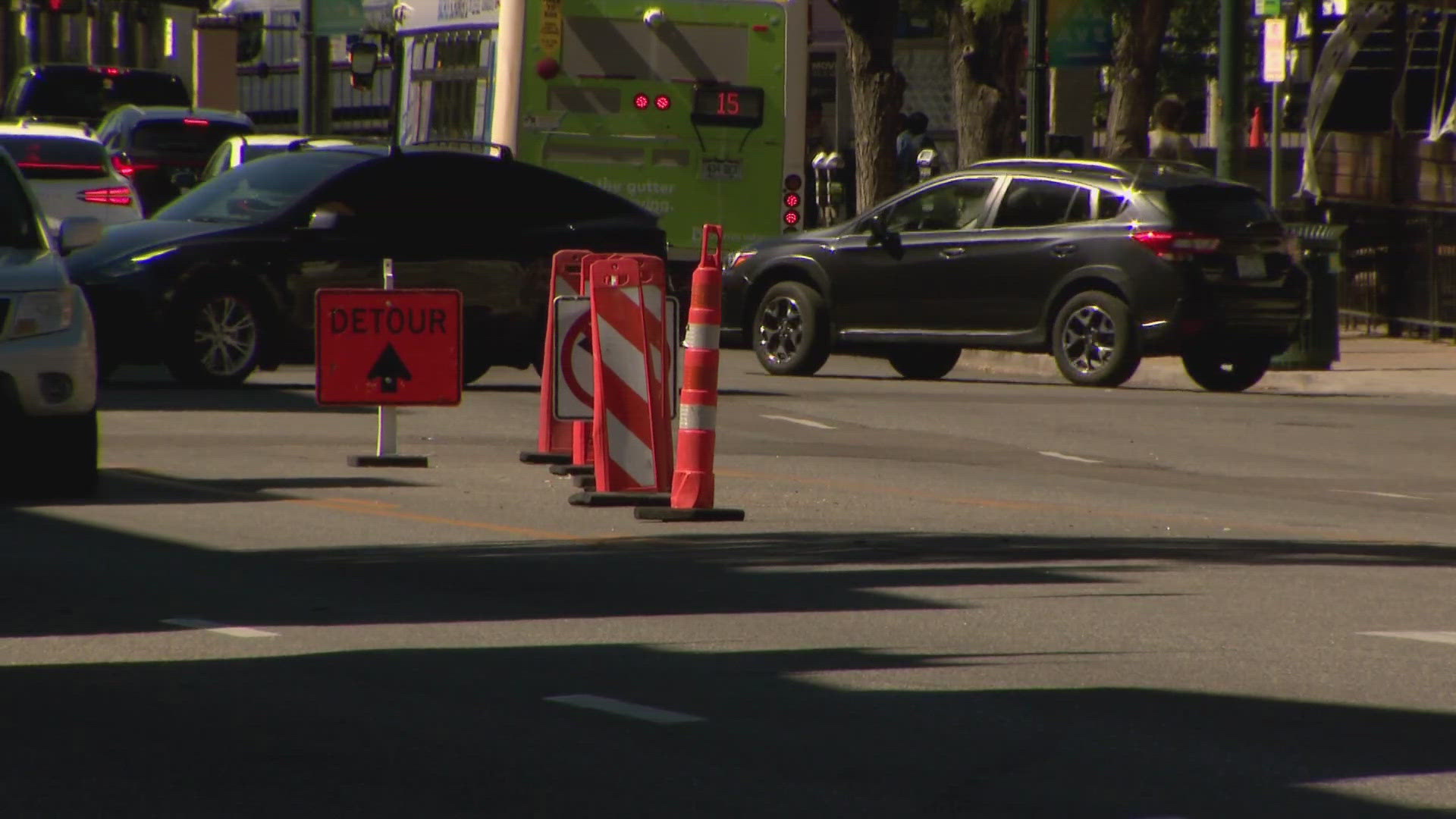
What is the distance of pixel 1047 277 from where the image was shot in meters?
19.6

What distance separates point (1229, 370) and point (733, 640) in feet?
43.2

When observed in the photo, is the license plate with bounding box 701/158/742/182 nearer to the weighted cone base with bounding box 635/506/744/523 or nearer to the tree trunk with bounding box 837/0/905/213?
the tree trunk with bounding box 837/0/905/213

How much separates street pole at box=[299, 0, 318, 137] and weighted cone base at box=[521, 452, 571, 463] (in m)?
25.4

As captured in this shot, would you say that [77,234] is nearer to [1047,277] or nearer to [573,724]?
[573,724]

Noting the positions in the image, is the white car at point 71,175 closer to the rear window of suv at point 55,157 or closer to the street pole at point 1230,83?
the rear window of suv at point 55,157

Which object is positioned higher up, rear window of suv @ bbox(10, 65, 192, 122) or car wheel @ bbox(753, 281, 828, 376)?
rear window of suv @ bbox(10, 65, 192, 122)

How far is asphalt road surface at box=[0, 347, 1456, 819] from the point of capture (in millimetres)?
5914

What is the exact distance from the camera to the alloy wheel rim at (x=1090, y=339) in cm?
1930

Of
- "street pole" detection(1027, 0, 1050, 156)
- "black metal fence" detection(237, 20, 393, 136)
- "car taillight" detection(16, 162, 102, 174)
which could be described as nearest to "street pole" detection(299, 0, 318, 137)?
"black metal fence" detection(237, 20, 393, 136)

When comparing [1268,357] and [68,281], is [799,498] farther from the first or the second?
[1268,357]

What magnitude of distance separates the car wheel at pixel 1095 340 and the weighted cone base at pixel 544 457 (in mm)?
6903

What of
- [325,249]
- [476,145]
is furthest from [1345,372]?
[325,249]

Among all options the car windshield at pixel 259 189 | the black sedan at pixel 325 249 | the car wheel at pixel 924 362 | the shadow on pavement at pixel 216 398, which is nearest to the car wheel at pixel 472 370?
the black sedan at pixel 325 249

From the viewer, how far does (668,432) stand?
452 inches
